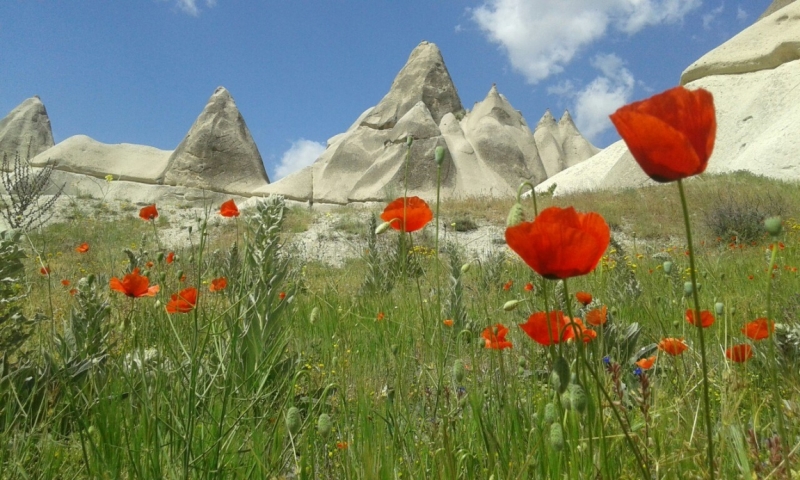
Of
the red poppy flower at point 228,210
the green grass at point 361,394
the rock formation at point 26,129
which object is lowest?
the green grass at point 361,394

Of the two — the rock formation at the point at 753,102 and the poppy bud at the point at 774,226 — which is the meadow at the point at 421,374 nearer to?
the poppy bud at the point at 774,226


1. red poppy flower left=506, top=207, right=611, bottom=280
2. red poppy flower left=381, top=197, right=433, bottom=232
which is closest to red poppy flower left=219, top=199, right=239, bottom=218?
red poppy flower left=381, top=197, right=433, bottom=232

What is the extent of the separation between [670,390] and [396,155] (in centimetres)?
2432

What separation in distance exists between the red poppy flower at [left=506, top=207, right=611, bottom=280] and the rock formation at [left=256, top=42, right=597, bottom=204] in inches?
853

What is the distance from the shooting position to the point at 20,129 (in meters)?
30.5

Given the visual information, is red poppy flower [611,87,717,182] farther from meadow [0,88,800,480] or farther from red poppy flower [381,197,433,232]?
red poppy flower [381,197,433,232]

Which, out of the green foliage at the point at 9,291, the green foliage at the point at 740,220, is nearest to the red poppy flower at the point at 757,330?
the green foliage at the point at 9,291

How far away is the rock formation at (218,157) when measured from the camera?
2527 centimetres

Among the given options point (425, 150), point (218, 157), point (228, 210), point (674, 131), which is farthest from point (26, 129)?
point (674, 131)

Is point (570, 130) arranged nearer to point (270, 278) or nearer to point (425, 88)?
point (425, 88)

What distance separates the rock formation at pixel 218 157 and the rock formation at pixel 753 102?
1485 centimetres

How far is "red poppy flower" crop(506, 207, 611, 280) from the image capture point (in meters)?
0.68

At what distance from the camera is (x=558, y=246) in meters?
0.68

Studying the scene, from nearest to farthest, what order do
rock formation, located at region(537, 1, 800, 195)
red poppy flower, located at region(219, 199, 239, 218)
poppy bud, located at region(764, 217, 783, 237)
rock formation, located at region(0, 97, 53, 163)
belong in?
poppy bud, located at region(764, 217, 783, 237), red poppy flower, located at region(219, 199, 239, 218), rock formation, located at region(537, 1, 800, 195), rock formation, located at region(0, 97, 53, 163)
